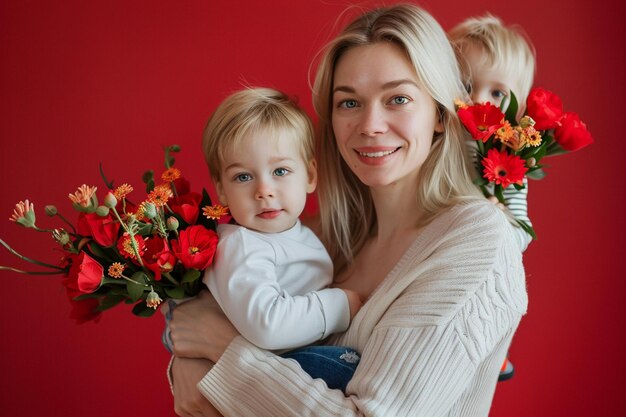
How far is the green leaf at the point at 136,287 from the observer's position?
158cm

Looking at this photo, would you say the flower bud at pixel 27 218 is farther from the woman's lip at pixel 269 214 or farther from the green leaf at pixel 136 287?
the woman's lip at pixel 269 214

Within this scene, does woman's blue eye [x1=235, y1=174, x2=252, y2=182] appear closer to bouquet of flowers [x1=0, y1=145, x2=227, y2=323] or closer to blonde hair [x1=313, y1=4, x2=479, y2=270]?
bouquet of flowers [x1=0, y1=145, x2=227, y2=323]

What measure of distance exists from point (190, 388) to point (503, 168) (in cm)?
103

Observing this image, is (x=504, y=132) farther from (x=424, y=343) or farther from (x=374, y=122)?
(x=424, y=343)

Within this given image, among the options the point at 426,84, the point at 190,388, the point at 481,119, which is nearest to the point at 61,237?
the point at 190,388

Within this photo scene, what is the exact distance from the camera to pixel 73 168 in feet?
9.14

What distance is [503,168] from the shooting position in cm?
190

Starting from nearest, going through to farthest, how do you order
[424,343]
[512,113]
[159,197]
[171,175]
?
[424,343] < [159,197] < [171,175] < [512,113]

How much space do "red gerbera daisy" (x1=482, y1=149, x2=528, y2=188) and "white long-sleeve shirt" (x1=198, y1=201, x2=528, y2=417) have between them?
0.23 m

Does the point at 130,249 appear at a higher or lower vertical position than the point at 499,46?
lower

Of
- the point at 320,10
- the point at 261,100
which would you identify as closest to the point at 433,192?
the point at 261,100

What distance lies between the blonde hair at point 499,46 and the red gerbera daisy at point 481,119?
47 cm

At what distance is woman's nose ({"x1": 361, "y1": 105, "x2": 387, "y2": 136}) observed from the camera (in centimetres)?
177

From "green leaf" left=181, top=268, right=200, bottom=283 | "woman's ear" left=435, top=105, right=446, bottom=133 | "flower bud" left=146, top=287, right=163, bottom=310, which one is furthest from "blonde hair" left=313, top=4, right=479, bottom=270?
"flower bud" left=146, top=287, right=163, bottom=310
